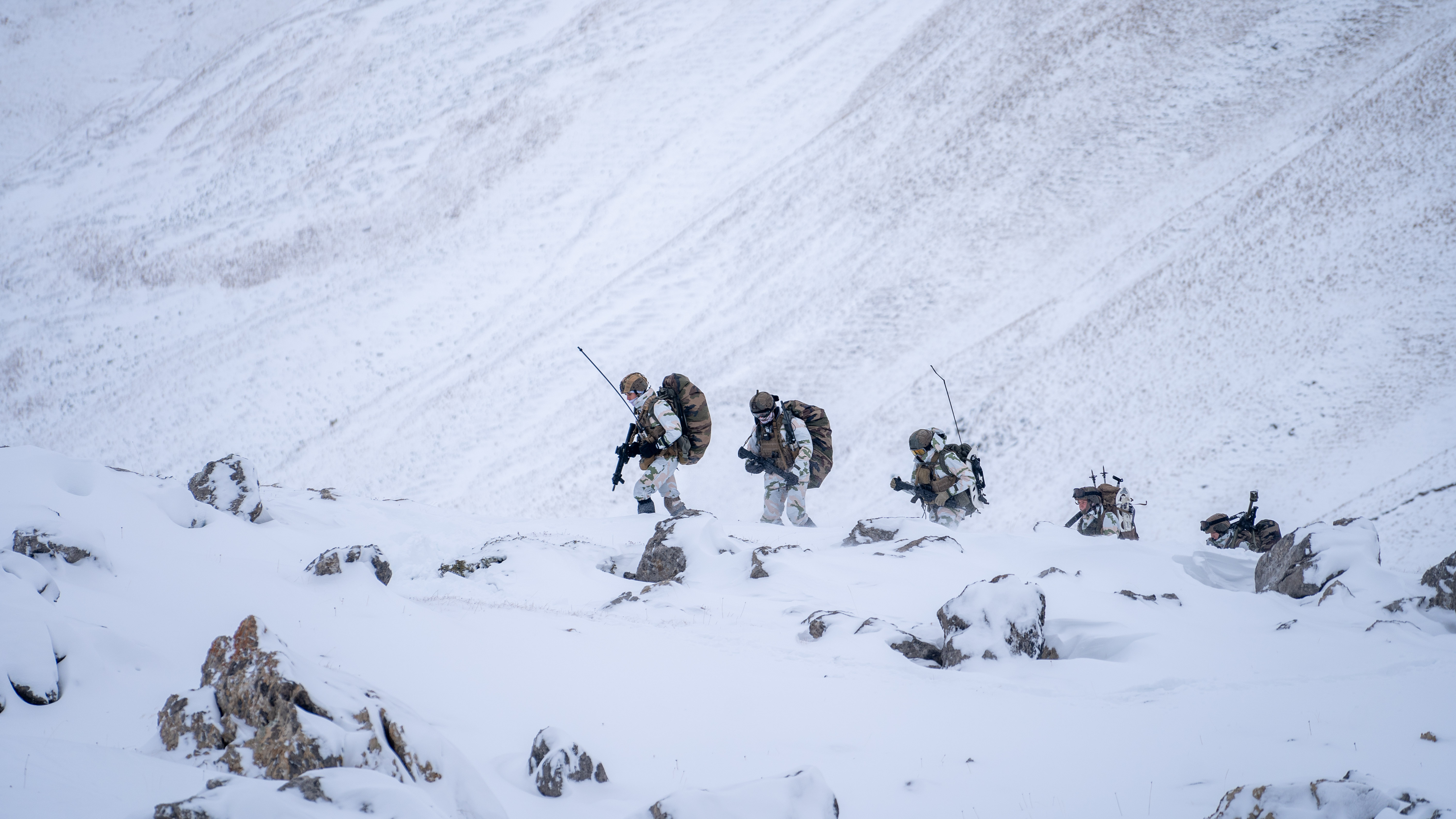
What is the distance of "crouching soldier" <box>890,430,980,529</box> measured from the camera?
12969mm

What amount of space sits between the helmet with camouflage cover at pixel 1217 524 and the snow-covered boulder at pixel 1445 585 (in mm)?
6677

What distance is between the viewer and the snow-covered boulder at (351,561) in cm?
716

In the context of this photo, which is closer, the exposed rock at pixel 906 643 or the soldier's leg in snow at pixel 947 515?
the exposed rock at pixel 906 643

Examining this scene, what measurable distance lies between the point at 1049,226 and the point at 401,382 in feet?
65.9

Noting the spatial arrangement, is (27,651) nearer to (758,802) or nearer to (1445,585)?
(758,802)

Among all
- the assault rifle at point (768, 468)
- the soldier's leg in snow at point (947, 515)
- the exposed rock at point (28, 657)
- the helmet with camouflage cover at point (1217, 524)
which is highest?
the helmet with camouflage cover at point (1217, 524)

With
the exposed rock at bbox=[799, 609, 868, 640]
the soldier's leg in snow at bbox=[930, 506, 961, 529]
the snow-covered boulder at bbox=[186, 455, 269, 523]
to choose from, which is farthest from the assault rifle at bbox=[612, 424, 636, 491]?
the exposed rock at bbox=[799, 609, 868, 640]

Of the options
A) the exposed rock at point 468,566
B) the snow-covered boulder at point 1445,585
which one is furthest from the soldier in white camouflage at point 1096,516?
the exposed rock at point 468,566

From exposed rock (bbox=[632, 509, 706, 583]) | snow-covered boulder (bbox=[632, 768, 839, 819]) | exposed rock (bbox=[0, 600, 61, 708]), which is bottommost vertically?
exposed rock (bbox=[0, 600, 61, 708])

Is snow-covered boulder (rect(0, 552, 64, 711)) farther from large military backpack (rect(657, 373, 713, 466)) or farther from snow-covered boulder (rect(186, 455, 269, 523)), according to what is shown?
large military backpack (rect(657, 373, 713, 466))

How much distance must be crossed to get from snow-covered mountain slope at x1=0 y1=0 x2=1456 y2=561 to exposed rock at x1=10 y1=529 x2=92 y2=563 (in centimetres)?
1326

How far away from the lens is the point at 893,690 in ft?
17.9

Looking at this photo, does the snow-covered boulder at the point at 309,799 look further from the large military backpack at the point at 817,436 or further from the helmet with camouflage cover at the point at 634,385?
the large military backpack at the point at 817,436

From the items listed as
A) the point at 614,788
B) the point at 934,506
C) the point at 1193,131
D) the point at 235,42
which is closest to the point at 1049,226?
the point at 1193,131
